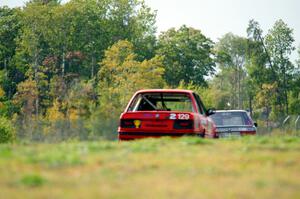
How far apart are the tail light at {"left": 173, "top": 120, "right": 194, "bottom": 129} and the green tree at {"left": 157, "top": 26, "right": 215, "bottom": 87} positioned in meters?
74.7

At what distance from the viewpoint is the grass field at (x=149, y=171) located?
868 cm

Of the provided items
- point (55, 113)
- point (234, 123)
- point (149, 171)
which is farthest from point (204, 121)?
point (55, 113)

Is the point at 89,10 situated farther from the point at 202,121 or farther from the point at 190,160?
the point at 190,160

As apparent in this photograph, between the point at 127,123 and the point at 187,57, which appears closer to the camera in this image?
the point at 127,123

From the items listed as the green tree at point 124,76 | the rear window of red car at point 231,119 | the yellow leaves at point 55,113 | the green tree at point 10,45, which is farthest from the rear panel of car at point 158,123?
the green tree at point 10,45

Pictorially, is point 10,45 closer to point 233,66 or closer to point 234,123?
point 233,66

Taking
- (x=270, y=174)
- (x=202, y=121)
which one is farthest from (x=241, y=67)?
(x=270, y=174)

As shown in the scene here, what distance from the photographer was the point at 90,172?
32.1ft

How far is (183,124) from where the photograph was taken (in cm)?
1820

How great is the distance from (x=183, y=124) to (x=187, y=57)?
78.1 m

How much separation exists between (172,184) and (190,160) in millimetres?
1827

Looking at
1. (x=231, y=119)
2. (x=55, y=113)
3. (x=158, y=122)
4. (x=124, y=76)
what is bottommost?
(x=158, y=122)

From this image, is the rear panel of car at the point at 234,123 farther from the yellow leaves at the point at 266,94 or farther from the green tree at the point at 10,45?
the yellow leaves at the point at 266,94

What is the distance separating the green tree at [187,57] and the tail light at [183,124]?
245 ft
